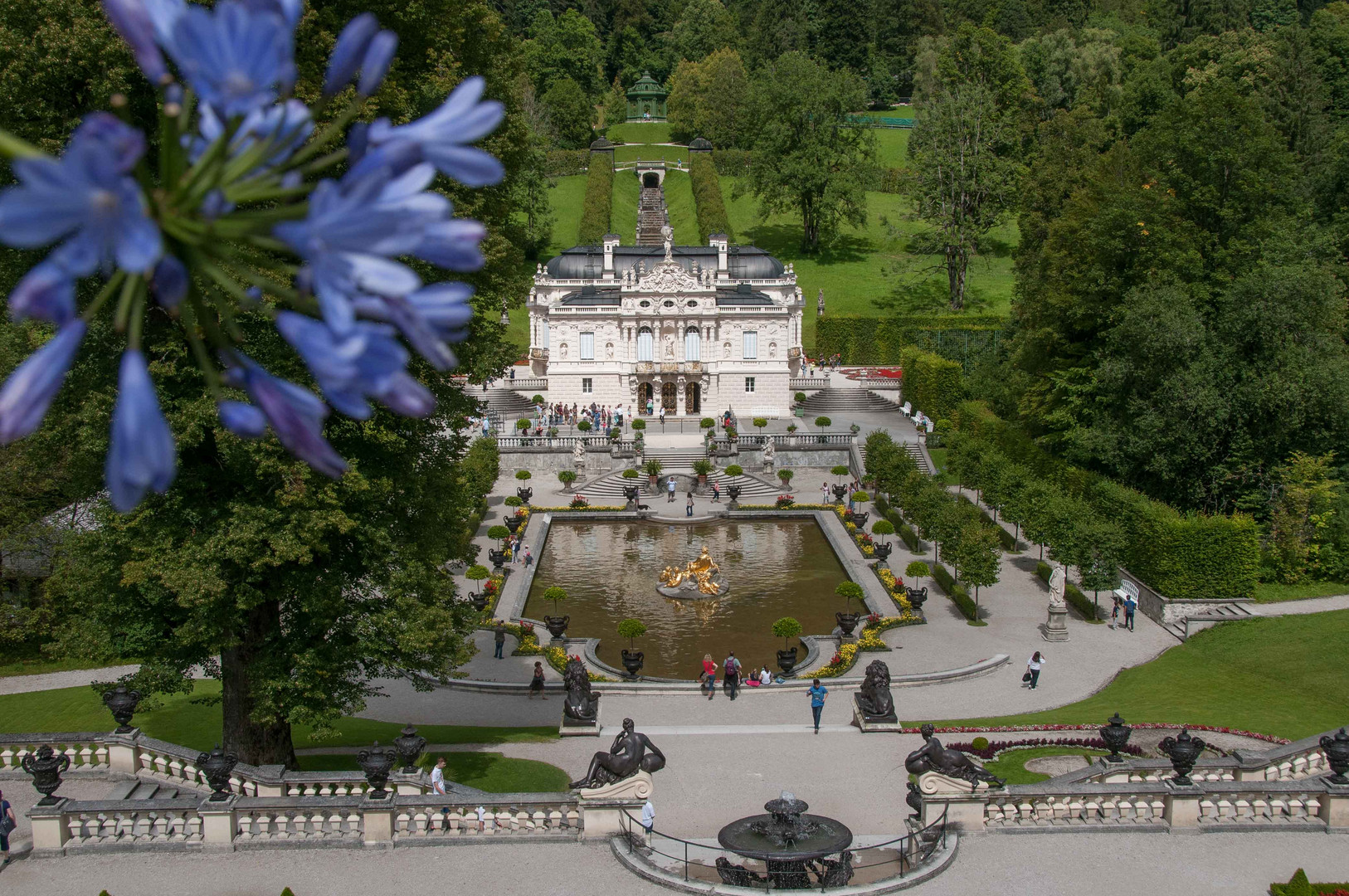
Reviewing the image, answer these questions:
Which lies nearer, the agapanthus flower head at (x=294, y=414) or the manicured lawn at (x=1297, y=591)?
the agapanthus flower head at (x=294, y=414)

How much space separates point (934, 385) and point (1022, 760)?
4559 centimetres

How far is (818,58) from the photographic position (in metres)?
147

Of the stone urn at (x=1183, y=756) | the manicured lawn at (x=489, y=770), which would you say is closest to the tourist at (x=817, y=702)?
the manicured lawn at (x=489, y=770)

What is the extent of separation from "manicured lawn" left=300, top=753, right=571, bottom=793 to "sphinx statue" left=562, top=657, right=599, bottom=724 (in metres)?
2.06

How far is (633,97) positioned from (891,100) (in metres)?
32.3

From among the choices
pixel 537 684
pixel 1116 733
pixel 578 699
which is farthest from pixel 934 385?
pixel 1116 733

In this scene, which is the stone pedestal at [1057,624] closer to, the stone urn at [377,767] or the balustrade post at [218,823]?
the stone urn at [377,767]

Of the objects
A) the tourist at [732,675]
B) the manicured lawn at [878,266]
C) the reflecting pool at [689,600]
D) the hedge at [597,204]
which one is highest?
the hedge at [597,204]

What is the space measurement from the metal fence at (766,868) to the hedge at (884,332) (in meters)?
64.5

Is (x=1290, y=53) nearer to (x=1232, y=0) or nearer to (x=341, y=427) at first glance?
(x=1232, y=0)

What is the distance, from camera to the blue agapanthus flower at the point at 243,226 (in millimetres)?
3053


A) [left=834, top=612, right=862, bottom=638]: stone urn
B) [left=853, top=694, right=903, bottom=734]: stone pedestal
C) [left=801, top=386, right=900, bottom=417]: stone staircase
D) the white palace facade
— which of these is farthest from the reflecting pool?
[left=801, top=386, right=900, bottom=417]: stone staircase

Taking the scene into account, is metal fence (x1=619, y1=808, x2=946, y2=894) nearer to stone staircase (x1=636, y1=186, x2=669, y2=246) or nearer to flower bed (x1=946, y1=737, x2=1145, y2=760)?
flower bed (x1=946, y1=737, x2=1145, y2=760)

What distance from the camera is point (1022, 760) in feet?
86.2
